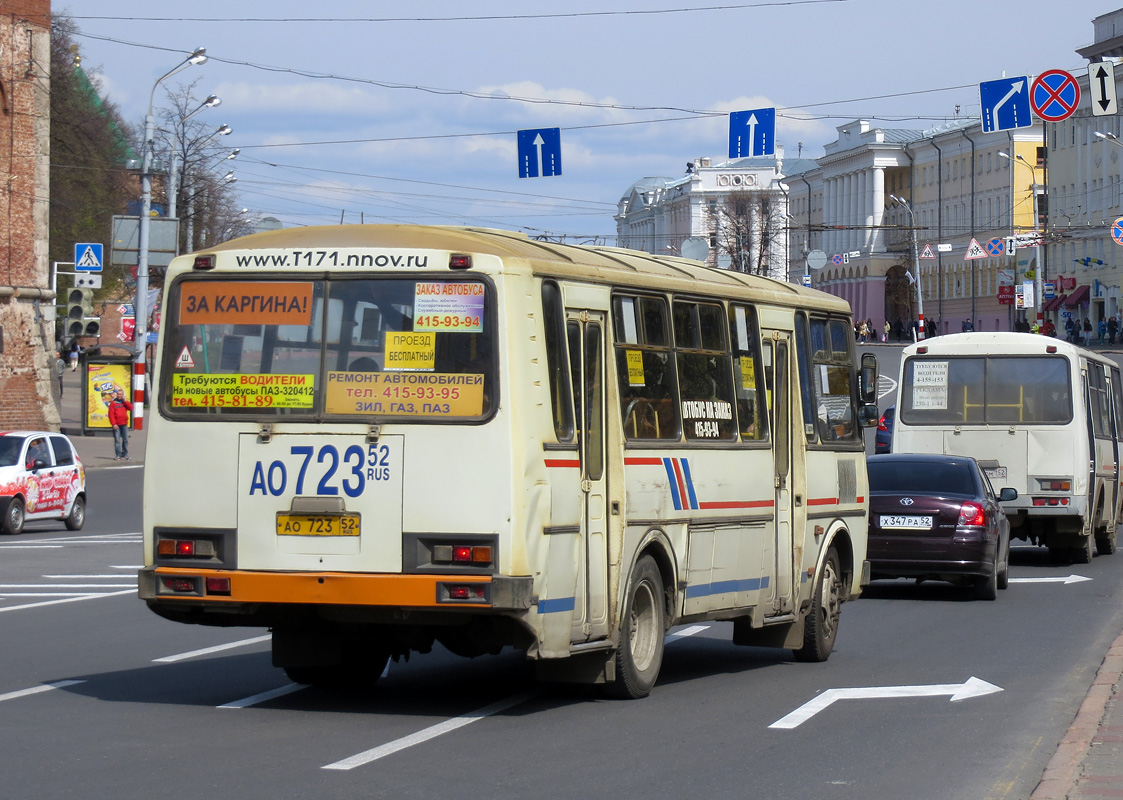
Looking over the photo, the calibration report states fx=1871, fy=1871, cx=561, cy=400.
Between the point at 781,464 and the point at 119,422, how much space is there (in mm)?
34726

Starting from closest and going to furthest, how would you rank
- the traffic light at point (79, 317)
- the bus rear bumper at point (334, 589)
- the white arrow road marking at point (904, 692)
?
the bus rear bumper at point (334, 589), the white arrow road marking at point (904, 692), the traffic light at point (79, 317)

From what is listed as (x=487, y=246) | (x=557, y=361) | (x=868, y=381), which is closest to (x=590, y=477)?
(x=557, y=361)

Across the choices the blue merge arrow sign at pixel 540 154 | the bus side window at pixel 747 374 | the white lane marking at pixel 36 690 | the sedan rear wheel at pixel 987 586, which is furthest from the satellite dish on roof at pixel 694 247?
the white lane marking at pixel 36 690

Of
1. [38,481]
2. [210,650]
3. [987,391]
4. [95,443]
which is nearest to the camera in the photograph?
[210,650]

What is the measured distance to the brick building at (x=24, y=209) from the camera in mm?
47875

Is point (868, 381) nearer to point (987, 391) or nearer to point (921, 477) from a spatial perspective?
point (921, 477)

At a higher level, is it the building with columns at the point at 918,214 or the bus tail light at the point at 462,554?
the building with columns at the point at 918,214

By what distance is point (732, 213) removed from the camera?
472 ft

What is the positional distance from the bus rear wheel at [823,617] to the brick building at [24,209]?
37.7m

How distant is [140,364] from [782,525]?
3915 cm

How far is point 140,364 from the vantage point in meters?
49.6

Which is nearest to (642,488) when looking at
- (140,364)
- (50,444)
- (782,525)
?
(782,525)

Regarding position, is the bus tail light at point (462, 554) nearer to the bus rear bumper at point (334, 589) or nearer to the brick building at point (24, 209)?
the bus rear bumper at point (334, 589)

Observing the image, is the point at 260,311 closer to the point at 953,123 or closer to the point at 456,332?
the point at 456,332
